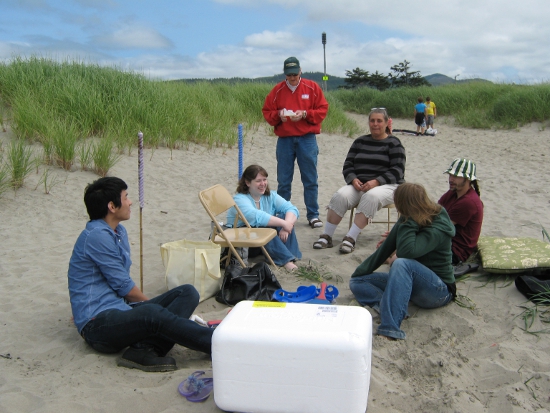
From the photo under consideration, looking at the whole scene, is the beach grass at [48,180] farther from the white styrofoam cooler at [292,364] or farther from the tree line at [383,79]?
the tree line at [383,79]

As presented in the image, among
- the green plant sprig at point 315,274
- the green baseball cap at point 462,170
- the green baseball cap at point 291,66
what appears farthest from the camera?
the green baseball cap at point 291,66

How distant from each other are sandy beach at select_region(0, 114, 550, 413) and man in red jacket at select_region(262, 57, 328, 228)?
57 cm

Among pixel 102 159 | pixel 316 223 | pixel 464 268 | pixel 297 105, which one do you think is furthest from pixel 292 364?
pixel 102 159

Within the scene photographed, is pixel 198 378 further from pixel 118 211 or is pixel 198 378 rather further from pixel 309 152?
pixel 309 152

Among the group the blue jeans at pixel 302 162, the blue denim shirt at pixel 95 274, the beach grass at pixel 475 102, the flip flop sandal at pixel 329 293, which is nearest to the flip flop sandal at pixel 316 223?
the blue jeans at pixel 302 162

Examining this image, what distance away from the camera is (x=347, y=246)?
5363 millimetres

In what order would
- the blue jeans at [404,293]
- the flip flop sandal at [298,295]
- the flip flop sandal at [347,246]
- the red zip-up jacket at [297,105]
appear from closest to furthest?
the blue jeans at [404,293], the flip flop sandal at [298,295], the flip flop sandal at [347,246], the red zip-up jacket at [297,105]

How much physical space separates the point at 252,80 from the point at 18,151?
11844mm

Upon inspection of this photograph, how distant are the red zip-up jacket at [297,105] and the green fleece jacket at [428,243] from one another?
8.91ft

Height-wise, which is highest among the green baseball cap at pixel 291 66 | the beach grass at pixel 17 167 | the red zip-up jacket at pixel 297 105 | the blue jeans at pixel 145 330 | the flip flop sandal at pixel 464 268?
the green baseball cap at pixel 291 66

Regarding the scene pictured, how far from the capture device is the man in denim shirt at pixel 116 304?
308cm

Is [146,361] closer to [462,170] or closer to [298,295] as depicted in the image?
[298,295]

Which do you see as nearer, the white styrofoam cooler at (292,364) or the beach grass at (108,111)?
the white styrofoam cooler at (292,364)

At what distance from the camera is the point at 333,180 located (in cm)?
951
